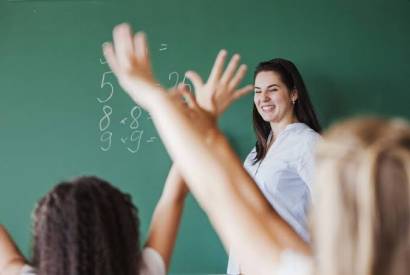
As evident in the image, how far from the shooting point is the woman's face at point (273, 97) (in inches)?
96.6

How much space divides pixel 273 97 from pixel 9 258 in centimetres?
156

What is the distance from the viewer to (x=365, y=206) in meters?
0.60

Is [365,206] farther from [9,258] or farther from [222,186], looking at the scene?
[9,258]

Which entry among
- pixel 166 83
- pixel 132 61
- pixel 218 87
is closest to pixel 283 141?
pixel 166 83

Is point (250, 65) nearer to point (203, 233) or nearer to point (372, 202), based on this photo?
point (203, 233)

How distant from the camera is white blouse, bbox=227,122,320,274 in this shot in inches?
88.5

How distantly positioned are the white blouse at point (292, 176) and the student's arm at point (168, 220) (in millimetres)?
1071

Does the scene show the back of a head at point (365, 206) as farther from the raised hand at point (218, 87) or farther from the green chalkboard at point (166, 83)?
the green chalkboard at point (166, 83)

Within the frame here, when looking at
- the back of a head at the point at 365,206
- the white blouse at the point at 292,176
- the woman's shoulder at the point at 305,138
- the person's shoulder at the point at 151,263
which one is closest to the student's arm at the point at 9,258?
the person's shoulder at the point at 151,263

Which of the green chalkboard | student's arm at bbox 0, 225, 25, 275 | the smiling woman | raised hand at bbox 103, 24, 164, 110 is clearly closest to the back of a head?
raised hand at bbox 103, 24, 164, 110

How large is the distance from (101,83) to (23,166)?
1.82 feet

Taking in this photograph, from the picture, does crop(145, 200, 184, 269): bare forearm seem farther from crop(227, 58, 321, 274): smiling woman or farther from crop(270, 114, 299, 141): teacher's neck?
A: crop(270, 114, 299, 141): teacher's neck

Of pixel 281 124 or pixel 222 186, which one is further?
pixel 281 124

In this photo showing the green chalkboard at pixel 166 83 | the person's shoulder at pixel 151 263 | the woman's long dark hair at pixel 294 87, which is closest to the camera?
the person's shoulder at pixel 151 263
